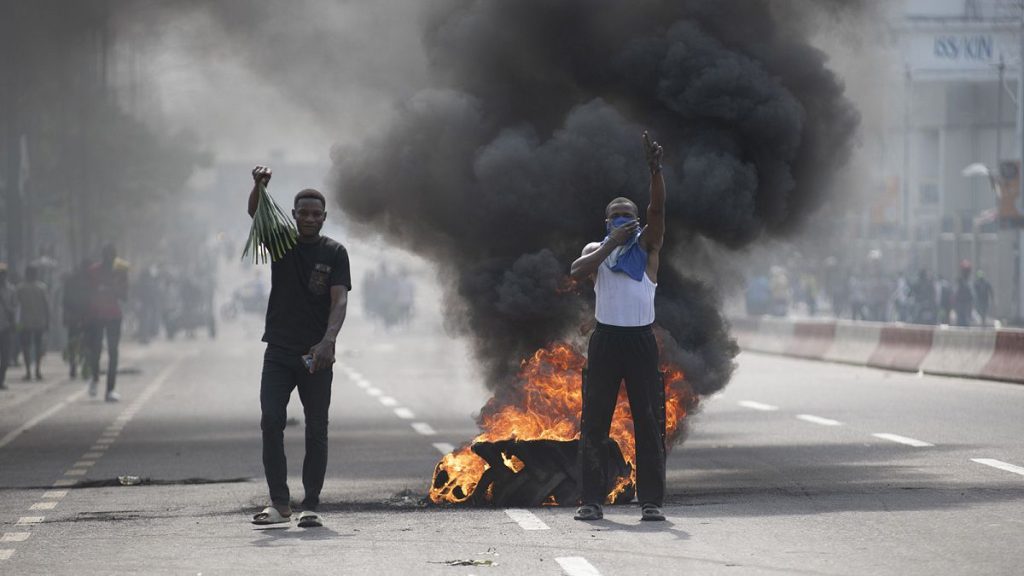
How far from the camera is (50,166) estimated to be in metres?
44.8

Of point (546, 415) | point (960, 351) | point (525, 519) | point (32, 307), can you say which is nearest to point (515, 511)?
point (525, 519)

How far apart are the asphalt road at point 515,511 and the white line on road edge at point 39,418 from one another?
62 mm

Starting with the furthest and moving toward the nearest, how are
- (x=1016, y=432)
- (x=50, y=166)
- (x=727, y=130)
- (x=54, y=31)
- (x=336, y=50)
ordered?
(x=50, y=166) → (x=54, y=31) → (x=336, y=50) → (x=1016, y=432) → (x=727, y=130)

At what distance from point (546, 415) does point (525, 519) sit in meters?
1.37

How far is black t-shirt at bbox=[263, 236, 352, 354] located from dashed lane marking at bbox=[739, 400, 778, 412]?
9831 mm

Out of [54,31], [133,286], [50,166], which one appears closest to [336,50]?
[54,31]

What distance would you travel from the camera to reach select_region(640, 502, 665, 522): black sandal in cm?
926

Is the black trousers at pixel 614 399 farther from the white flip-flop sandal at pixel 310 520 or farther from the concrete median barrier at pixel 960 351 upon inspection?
the concrete median barrier at pixel 960 351

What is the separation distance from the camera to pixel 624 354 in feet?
31.1

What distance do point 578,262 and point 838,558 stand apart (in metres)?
2.34

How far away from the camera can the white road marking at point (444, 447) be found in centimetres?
1423

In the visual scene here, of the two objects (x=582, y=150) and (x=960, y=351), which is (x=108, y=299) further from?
(x=960, y=351)

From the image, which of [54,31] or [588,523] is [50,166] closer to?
[54,31]

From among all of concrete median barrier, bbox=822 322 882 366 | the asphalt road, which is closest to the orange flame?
the asphalt road
